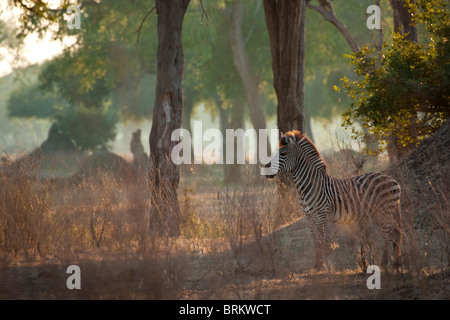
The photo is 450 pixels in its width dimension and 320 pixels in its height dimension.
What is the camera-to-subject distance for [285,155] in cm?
901

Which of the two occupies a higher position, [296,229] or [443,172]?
[443,172]

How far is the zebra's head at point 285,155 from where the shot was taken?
8930mm

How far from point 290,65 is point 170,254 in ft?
25.8

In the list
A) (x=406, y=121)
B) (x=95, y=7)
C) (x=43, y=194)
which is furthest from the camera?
(x=95, y=7)

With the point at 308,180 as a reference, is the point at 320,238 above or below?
below

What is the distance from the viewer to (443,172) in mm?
10352

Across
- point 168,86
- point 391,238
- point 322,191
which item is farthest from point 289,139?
point 168,86

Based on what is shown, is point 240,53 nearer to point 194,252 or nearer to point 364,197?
point 194,252

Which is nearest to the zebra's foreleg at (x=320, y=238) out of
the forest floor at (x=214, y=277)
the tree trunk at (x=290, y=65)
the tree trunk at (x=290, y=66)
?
the forest floor at (x=214, y=277)

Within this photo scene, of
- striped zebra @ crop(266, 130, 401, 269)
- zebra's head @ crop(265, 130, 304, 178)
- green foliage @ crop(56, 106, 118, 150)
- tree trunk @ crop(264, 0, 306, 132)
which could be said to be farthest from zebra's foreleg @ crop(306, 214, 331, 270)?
green foliage @ crop(56, 106, 118, 150)

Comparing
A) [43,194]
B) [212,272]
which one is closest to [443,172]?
[212,272]

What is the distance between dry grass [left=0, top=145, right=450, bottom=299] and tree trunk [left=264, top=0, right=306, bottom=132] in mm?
3043
